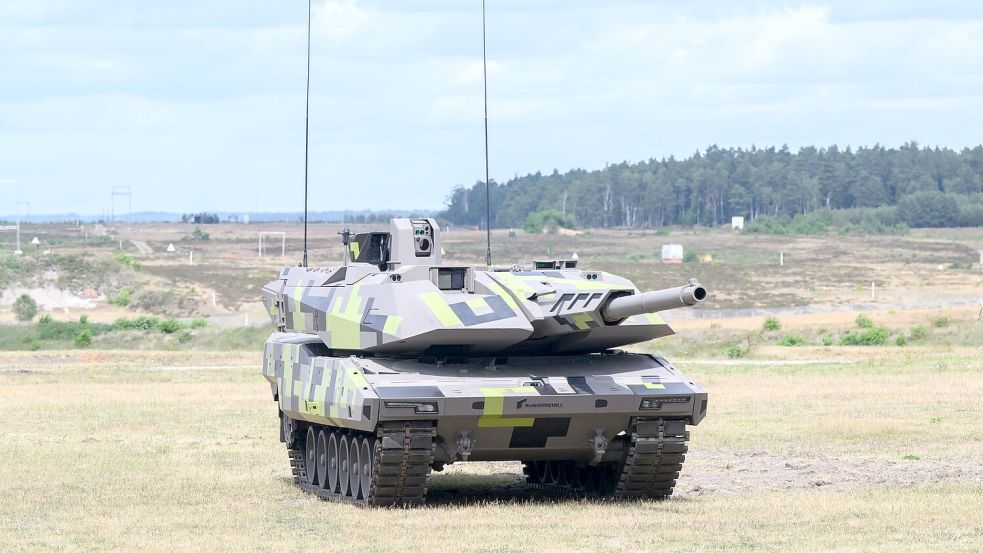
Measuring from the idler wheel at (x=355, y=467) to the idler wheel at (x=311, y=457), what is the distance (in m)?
1.77

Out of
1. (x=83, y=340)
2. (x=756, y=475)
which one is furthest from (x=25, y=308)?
(x=756, y=475)

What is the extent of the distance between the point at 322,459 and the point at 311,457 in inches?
22.4

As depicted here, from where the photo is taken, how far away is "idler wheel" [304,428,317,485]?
22.7m

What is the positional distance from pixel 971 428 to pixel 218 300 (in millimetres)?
61655

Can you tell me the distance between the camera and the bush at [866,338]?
187 feet

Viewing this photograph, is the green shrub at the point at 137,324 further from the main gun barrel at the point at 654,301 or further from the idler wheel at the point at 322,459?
the main gun barrel at the point at 654,301

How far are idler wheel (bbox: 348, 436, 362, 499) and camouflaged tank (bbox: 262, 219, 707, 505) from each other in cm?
2

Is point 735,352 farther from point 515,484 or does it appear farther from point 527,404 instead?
point 527,404

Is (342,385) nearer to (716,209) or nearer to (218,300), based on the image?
(218,300)

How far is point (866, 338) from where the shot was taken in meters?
57.4

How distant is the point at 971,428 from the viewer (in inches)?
1168

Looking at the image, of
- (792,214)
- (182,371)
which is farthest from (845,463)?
(792,214)

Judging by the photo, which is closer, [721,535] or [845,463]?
[721,535]

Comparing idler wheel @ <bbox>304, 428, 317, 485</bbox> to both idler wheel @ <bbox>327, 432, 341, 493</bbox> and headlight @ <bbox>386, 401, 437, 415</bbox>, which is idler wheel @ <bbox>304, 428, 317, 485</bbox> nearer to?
idler wheel @ <bbox>327, 432, 341, 493</bbox>
